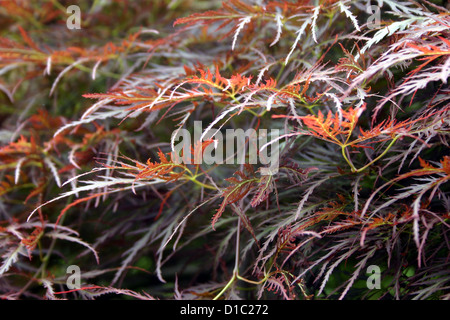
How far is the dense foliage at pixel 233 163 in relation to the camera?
518mm

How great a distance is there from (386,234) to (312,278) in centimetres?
15

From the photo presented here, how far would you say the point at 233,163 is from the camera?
68 centimetres

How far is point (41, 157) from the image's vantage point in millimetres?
790

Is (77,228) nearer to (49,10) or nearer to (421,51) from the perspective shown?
(49,10)

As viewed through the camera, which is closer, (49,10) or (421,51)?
(421,51)

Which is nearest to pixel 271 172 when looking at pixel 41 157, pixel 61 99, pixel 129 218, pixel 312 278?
pixel 312 278

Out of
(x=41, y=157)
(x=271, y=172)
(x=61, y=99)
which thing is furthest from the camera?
(x=61, y=99)

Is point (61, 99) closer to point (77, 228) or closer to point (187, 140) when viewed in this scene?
point (77, 228)

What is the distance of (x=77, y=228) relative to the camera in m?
0.80

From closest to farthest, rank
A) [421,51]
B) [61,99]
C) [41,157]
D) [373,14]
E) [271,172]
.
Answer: [421,51]
[271,172]
[373,14]
[41,157]
[61,99]

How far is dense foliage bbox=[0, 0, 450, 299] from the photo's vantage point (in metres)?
0.52

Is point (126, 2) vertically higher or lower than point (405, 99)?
higher
